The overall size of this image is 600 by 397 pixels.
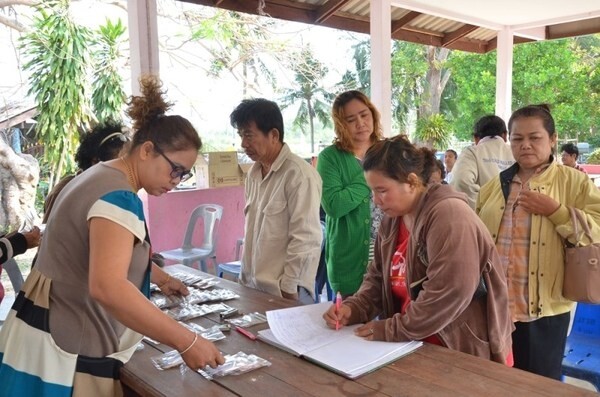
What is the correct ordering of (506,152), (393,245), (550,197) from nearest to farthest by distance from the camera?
1. (393,245)
2. (550,197)
3. (506,152)

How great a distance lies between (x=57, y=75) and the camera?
6.58 m

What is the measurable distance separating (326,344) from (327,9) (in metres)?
4.00

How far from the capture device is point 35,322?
121 cm

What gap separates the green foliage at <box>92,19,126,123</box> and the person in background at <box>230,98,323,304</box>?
19.9ft

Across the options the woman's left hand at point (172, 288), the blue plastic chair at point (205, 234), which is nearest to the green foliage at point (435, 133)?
the blue plastic chair at point (205, 234)

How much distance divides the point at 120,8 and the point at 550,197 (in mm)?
7797

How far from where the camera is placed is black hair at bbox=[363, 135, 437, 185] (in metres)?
1.41

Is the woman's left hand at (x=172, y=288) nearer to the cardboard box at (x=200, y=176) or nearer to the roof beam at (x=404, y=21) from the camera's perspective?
the cardboard box at (x=200, y=176)

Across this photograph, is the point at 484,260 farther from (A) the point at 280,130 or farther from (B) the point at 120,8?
(B) the point at 120,8

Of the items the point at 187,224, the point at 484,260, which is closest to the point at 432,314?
the point at 484,260

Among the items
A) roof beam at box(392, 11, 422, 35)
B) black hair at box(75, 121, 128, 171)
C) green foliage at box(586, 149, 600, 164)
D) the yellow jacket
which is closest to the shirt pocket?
black hair at box(75, 121, 128, 171)

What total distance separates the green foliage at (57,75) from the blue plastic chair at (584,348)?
644cm

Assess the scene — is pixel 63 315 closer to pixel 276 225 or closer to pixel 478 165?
pixel 276 225

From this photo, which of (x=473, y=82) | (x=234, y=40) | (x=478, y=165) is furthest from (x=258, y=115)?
(x=473, y=82)
